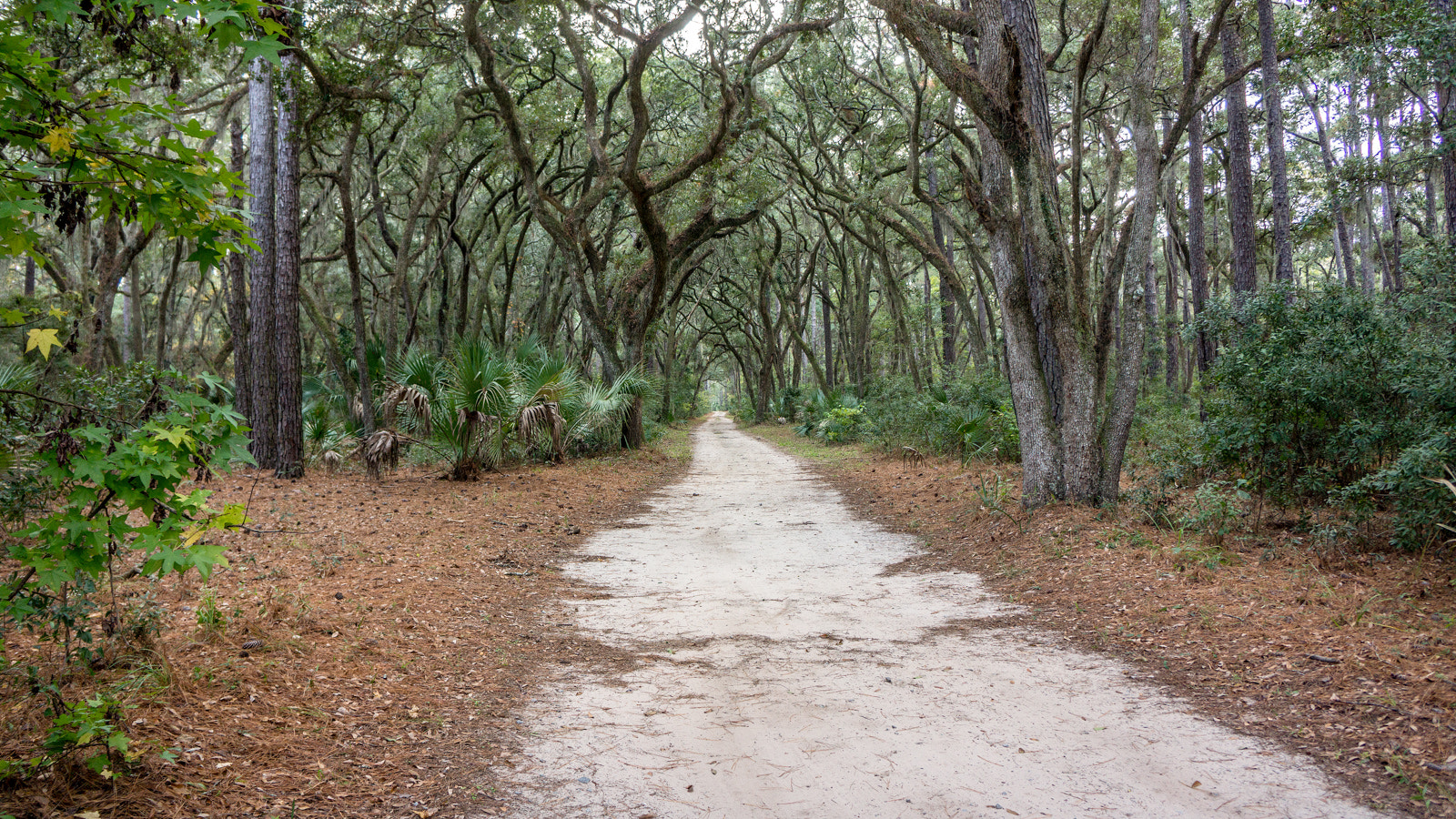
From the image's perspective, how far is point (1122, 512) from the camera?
7598mm

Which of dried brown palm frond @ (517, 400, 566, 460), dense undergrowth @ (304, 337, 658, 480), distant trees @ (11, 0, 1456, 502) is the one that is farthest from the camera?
dried brown palm frond @ (517, 400, 566, 460)

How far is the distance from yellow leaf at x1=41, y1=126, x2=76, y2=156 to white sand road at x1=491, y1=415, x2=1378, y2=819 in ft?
8.75

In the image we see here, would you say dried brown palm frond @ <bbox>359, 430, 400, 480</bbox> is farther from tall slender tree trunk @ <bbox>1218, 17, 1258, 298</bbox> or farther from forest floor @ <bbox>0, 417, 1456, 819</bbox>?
tall slender tree trunk @ <bbox>1218, 17, 1258, 298</bbox>

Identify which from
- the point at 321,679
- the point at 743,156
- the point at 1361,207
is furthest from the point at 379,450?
the point at 1361,207

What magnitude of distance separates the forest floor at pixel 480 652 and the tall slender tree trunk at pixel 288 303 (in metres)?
2.95

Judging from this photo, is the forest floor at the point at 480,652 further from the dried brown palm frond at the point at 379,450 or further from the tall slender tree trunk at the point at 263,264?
the tall slender tree trunk at the point at 263,264

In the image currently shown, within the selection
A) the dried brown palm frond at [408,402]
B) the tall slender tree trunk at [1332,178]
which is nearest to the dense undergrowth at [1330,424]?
the tall slender tree trunk at [1332,178]

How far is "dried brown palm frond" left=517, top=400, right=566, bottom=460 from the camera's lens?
11.7 m

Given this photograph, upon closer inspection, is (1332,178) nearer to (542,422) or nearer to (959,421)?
(959,421)

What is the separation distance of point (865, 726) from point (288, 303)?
10.0 metres

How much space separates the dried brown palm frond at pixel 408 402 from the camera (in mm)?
Answer: 10664

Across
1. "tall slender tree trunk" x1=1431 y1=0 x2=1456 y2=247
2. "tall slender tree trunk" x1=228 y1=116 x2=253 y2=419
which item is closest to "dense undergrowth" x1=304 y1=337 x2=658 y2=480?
"tall slender tree trunk" x1=228 y1=116 x2=253 y2=419

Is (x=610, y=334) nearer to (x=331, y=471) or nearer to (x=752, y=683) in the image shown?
(x=331, y=471)

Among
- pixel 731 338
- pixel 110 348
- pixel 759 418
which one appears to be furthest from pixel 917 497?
pixel 731 338
